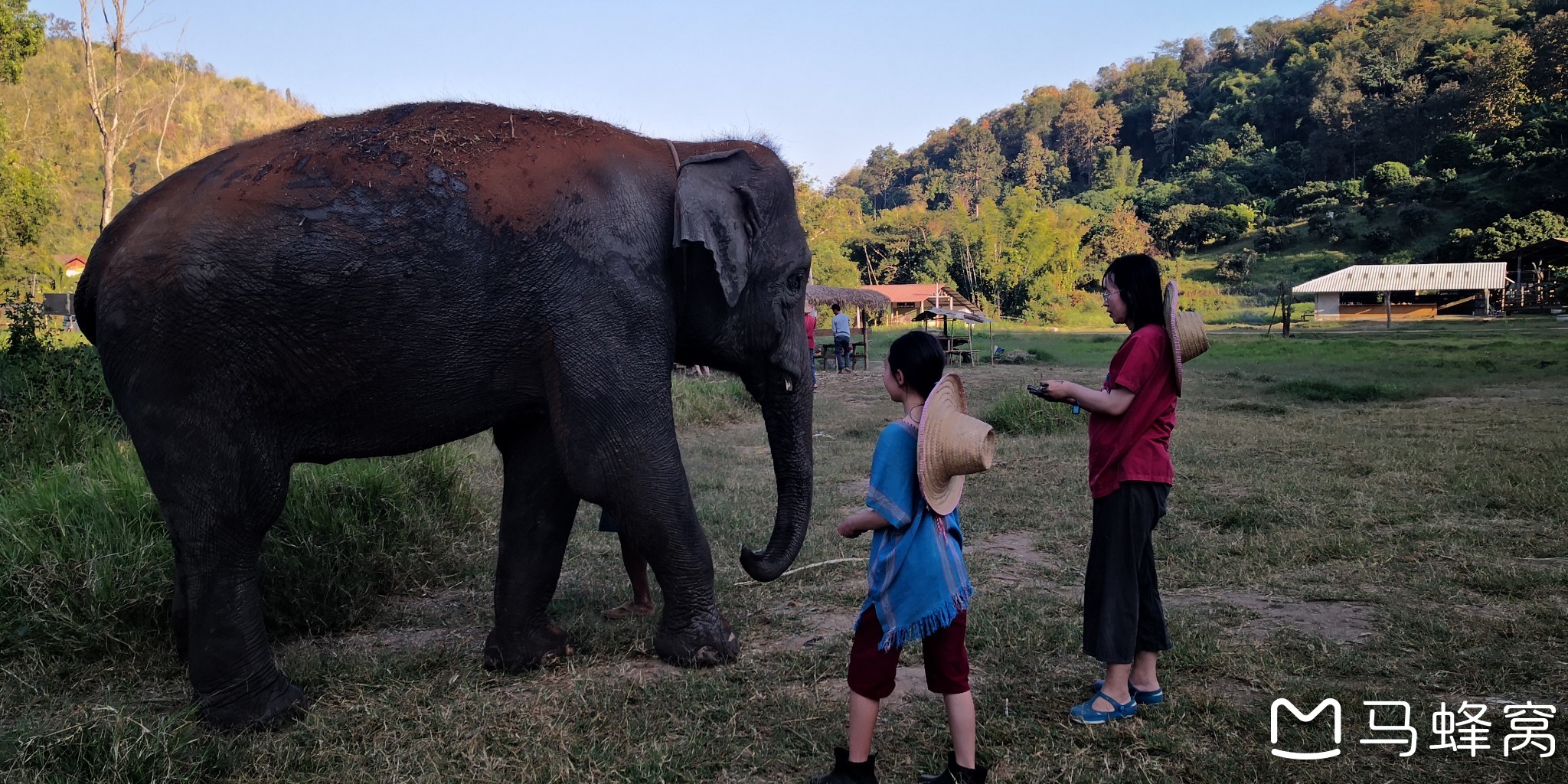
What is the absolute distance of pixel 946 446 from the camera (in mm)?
2887

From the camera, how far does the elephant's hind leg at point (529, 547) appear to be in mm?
4285

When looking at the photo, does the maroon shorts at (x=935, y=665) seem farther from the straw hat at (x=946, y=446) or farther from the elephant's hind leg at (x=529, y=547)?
the elephant's hind leg at (x=529, y=547)

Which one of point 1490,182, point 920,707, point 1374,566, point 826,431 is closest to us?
point 920,707

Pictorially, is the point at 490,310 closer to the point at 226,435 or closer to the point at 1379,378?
the point at 226,435

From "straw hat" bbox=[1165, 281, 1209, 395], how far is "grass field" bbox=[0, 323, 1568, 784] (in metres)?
1.30

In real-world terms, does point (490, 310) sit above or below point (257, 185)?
below

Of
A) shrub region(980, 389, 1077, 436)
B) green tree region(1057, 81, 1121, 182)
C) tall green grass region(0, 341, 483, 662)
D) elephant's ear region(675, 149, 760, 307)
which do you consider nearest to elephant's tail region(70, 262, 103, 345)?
tall green grass region(0, 341, 483, 662)

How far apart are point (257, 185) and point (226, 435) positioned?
97cm

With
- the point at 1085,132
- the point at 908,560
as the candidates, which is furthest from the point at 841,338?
the point at 1085,132

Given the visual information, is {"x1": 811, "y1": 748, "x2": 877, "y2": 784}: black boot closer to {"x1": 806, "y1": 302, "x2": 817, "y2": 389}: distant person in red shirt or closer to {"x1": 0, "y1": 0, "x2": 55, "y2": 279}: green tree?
{"x1": 806, "y1": 302, "x2": 817, "y2": 389}: distant person in red shirt

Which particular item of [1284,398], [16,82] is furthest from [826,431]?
[16,82]

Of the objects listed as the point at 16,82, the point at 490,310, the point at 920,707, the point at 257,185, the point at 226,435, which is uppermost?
the point at 16,82

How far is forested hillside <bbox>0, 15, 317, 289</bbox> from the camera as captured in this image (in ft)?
61.4

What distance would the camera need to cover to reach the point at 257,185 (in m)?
3.73
